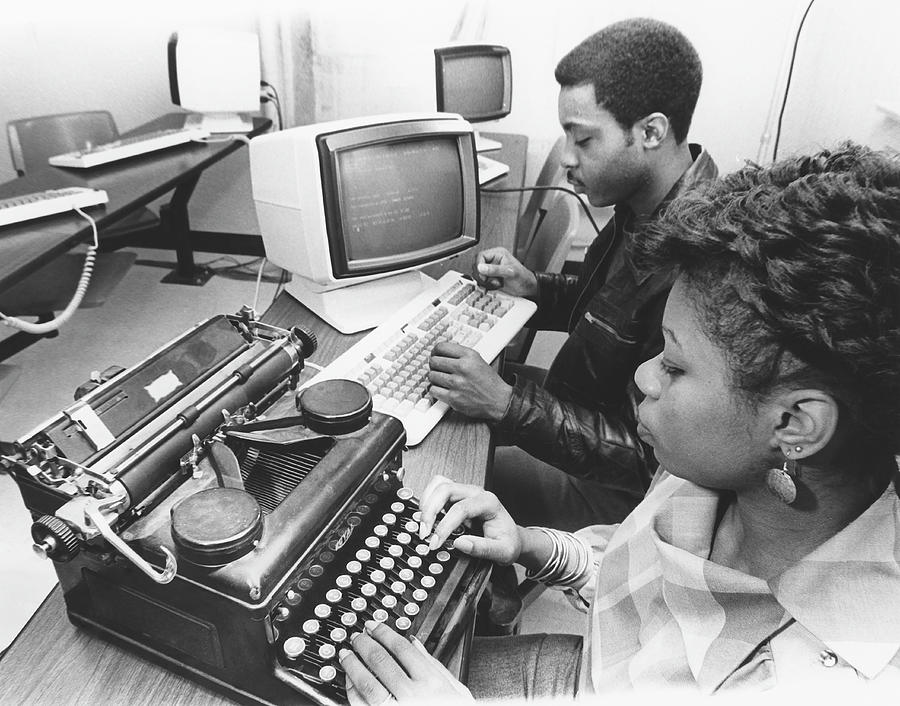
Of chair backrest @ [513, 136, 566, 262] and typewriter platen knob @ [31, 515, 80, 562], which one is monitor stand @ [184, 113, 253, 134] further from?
typewriter platen knob @ [31, 515, 80, 562]

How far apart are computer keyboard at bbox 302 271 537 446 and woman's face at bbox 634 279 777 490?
1.50ft

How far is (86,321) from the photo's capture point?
2.93 metres

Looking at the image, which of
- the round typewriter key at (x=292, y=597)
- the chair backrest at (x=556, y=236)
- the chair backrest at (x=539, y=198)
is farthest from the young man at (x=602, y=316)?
the chair backrest at (x=539, y=198)

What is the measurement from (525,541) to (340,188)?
777 mm

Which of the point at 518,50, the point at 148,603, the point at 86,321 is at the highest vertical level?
the point at 518,50

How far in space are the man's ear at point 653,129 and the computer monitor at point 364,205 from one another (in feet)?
1.23

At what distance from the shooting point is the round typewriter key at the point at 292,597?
28.9 inches

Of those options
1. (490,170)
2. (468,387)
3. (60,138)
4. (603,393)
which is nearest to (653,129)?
(603,393)

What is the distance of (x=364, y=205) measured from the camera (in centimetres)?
139

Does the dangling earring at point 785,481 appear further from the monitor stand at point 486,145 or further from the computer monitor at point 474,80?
the monitor stand at point 486,145

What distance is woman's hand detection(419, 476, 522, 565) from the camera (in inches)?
34.3

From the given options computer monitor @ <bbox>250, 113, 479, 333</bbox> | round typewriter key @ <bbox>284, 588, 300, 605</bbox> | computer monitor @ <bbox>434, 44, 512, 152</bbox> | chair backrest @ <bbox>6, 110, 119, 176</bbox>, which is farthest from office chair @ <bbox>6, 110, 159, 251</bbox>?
round typewriter key @ <bbox>284, 588, 300, 605</bbox>

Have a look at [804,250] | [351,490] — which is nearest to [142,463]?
[351,490]

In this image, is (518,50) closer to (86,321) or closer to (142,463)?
(86,321)
